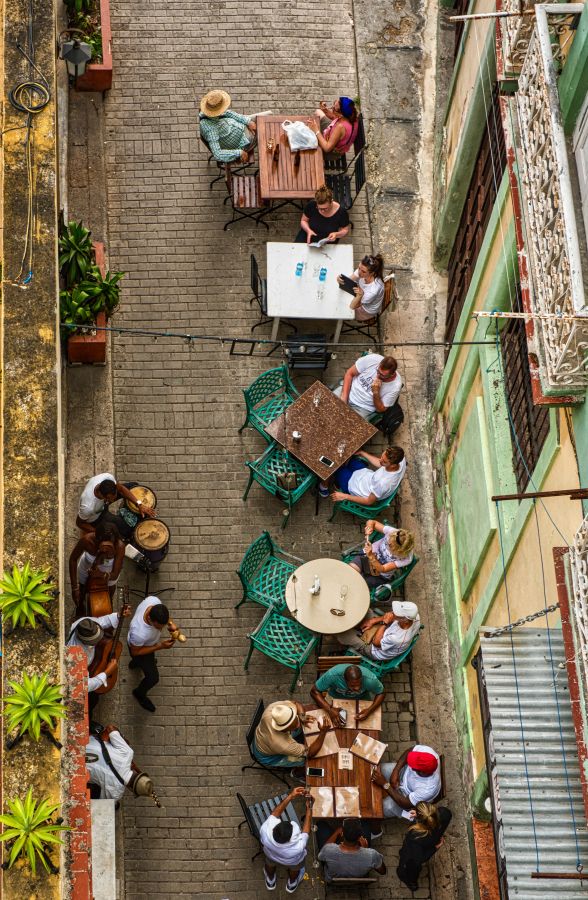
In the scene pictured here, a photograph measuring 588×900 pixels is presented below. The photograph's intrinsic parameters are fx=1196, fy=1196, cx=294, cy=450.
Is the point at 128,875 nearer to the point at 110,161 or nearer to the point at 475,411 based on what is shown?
the point at 475,411

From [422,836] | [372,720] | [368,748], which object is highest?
[372,720]

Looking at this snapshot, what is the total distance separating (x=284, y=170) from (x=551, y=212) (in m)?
7.99

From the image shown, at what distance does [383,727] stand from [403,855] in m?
1.74

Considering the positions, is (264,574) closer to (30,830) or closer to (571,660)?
(30,830)

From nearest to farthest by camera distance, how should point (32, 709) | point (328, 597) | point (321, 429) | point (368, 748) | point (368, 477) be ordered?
point (32, 709), point (368, 748), point (328, 597), point (368, 477), point (321, 429)

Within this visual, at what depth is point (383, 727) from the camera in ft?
45.1

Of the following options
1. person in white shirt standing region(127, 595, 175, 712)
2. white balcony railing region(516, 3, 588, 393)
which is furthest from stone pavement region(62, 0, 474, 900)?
white balcony railing region(516, 3, 588, 393)

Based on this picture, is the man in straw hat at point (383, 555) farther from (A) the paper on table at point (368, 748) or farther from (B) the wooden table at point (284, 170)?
(B) the wooden table at point (284, 170)

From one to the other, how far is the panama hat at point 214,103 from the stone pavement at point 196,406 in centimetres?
119

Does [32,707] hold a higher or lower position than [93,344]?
lower

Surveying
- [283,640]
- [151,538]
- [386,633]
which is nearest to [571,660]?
[386,633]

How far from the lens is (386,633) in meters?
13.2

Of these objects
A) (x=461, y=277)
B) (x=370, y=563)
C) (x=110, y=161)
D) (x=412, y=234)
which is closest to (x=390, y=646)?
(x=370, y=563)

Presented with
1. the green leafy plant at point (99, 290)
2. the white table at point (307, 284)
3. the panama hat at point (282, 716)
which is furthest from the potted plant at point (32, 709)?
the white table at point (307, 284)
